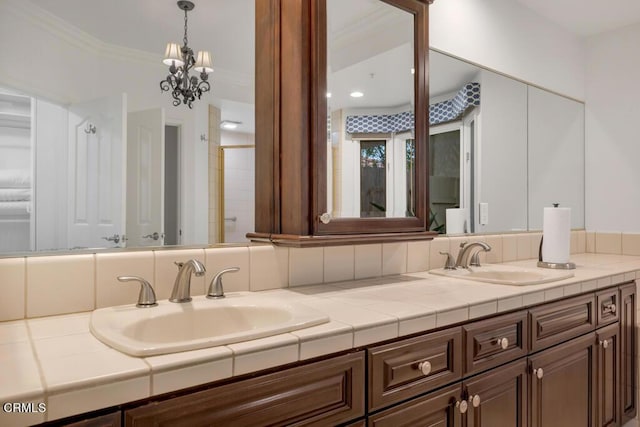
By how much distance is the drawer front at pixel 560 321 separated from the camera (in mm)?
1384

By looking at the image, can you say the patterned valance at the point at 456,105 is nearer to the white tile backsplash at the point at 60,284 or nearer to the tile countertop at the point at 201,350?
the tile countertop at the point at 201,350

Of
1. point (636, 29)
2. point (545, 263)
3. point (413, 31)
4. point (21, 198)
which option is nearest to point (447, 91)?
point (413, 31)

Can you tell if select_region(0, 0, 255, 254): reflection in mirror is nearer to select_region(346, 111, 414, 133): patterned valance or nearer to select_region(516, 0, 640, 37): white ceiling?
select_region(346, 111, 414, 133): patterned valance

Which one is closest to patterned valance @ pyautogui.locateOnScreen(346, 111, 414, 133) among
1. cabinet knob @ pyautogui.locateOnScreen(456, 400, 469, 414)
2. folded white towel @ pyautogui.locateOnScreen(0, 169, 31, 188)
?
cabinet knob @ pyautogui.locateOnScreen(456, 400, 469, 414)

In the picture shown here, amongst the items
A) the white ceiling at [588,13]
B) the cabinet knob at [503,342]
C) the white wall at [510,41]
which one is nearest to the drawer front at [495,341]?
the cabinet knob at [503,342]

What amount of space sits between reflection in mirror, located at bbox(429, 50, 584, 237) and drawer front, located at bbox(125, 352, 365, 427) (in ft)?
3.93

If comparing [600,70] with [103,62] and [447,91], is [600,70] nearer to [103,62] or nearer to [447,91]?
[447,91]

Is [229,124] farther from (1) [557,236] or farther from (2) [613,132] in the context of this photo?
(2) [613,132]

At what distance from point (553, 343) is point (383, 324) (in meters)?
0.88

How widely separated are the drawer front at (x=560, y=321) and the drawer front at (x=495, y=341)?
0.21 ft

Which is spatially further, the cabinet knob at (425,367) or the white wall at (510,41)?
the white wall at (510,41)

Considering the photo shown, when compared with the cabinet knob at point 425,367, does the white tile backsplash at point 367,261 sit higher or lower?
higher

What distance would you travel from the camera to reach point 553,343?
1456 millimetres

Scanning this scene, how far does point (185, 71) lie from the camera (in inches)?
50.0
